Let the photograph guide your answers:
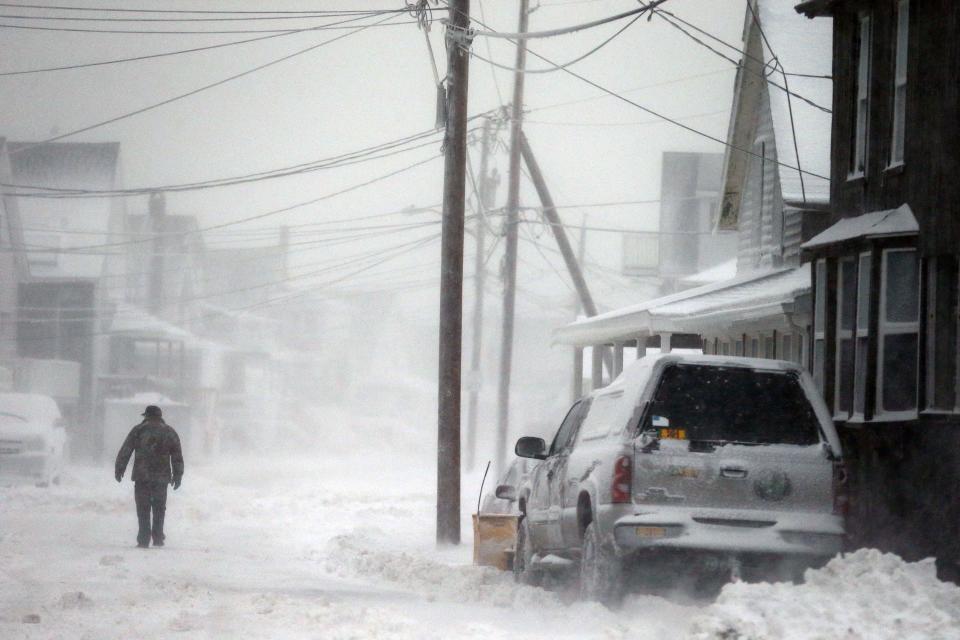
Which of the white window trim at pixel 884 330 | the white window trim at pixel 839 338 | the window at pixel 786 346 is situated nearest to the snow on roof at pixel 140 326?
the window at pixel 786 346

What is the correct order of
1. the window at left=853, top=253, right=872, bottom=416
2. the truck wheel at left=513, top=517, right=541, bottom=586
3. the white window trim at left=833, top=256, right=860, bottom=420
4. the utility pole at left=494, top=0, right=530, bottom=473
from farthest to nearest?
→ 1. the utility pole at left=494, top=0, right=530, bottom=473
2. the white window trim at left=833, top=256, right=860, bottom=420
3. the window at left=853, top=253, right=872, bottom=416
4. the truck wheel at left=513, top=517, right=541, bottom=586

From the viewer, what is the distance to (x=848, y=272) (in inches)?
643

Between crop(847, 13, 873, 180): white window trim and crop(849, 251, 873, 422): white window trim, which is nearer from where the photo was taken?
crop(849, 251, 873, 422): white window trim

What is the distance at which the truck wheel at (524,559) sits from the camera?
47.2ft

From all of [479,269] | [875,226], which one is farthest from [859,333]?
[479,269]

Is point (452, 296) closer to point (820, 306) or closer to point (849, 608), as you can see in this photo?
point (820, 306)

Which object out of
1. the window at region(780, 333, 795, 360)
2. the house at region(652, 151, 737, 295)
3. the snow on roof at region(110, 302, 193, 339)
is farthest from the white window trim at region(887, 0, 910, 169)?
the snow on roof at region(110, 302, 193, 339)

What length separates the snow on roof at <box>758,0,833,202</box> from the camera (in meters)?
22.2

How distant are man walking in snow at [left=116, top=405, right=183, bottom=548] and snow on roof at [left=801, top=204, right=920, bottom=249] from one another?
28.0 ft

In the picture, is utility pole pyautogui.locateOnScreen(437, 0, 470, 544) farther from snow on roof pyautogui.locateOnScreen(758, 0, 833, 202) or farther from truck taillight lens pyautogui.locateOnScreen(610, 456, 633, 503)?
truck taillight lens pyautogui.locateOnScreen(610, 456, 633, 503)

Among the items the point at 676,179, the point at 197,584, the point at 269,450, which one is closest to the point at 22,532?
the point at 197,584

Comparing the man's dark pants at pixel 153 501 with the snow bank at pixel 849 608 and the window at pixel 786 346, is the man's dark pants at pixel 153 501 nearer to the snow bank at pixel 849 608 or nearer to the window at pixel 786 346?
the window at pixel 786 346

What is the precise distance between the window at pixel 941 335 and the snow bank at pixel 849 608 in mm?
4330

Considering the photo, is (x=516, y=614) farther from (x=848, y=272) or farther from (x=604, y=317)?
(x=604, y=317)
